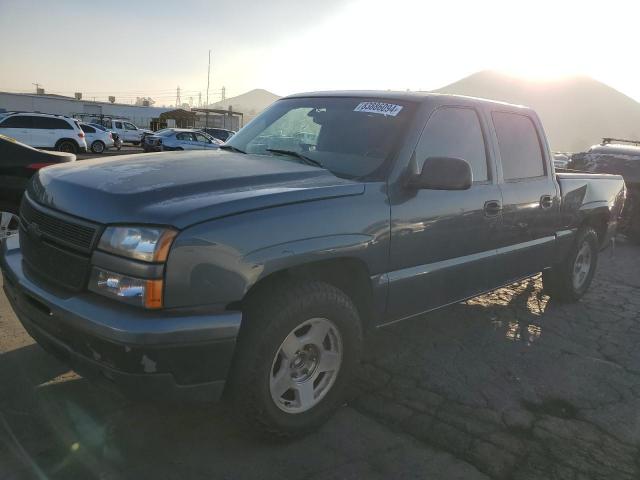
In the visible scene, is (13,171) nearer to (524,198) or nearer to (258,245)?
(258,245)

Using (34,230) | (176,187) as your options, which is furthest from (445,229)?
(34,230)

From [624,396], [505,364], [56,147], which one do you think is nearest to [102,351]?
[505,364]

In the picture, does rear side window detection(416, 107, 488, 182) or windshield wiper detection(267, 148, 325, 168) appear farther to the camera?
rear side window detection(416, 107, 488, 182)

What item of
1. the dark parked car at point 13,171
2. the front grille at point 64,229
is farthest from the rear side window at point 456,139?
the dark parked car at point 13,171

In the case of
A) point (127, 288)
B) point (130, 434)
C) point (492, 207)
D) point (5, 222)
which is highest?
point (492, 207)

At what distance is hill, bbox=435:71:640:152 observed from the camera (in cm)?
13800

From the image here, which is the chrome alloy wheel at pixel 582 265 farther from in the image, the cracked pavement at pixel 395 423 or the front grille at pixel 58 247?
the front grille at pixel 58 247

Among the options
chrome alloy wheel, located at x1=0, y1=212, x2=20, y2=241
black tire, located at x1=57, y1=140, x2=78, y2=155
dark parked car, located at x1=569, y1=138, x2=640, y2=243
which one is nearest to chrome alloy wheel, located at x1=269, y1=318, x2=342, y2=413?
chrome alloy wheel, located at x1=0, y1=212, x2=20, y2=241

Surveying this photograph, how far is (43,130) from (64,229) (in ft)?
68.7

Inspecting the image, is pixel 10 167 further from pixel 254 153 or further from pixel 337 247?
pixel 337 247

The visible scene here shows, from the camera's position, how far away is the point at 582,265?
219 inches

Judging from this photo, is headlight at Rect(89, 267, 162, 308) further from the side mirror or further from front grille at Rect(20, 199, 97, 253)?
the side mirror

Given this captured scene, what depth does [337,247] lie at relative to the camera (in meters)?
2.64

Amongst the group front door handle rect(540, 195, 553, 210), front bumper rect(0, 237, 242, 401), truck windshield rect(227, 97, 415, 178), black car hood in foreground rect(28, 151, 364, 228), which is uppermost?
truck windshield rect(227, 97, 415, 178)
